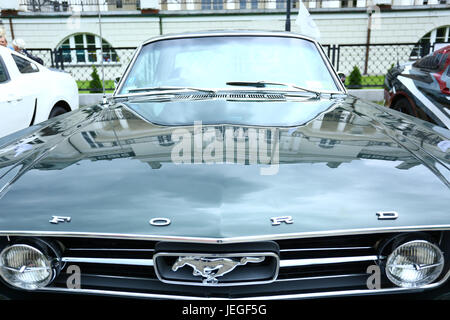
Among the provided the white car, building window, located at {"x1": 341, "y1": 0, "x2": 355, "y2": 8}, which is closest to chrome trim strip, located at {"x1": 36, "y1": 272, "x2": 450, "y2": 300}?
the white car

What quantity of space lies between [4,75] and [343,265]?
5186 mm

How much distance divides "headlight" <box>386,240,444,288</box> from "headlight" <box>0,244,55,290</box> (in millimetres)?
1077

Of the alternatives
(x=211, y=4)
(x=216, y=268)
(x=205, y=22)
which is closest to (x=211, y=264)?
(x=216, y=268)

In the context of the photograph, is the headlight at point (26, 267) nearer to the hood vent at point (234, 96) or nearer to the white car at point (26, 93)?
the hood vent at point (234, 96)

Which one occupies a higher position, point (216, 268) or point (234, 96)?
point (234, 96)

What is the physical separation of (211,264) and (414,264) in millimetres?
636

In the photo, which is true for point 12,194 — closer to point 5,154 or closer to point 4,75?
point 5,154

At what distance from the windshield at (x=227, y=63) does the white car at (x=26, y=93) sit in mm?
2760

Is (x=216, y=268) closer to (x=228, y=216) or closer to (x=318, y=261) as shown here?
(x=228, y=216)

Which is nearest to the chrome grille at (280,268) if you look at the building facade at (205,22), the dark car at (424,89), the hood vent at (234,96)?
the hood vent at (234,96)

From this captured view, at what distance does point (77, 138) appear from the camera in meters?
1.90

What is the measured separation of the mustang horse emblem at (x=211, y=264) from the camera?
1213mm

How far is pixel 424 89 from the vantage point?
15.7ft

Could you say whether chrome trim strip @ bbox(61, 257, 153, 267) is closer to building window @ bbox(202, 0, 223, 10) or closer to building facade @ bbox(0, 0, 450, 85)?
building facade @ bbox(0, 0, 450, 85)
